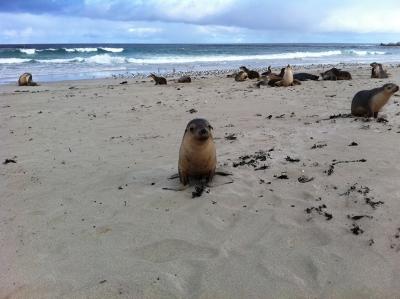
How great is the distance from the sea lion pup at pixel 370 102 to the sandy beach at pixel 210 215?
32 centimetres

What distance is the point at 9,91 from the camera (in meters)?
15.2

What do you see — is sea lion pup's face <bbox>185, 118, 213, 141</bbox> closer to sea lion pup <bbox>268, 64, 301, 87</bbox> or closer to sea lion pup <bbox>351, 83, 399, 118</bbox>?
sea lion pup <bbox>351, 83, 399, 118</bbox>

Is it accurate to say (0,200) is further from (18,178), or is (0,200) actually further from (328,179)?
(328,179)

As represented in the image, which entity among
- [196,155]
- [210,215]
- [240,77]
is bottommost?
[210,215]

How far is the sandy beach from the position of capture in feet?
10.5

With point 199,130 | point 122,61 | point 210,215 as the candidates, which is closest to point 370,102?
point 199,130

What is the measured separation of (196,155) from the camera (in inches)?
194

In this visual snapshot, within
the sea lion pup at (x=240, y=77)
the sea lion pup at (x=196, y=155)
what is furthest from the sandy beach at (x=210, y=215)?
the sea lion pup at (x=240, y=77)

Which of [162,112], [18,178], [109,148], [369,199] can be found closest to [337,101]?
[162,112]

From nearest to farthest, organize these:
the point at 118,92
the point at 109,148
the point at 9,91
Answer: the point at 109,148 < the point at 118,92 < the point at 9,91

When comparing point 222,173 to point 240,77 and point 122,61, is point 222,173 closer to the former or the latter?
point 240,77

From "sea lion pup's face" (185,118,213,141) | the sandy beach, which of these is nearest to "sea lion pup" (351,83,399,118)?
the sandy beach

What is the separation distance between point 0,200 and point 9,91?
1145 cm

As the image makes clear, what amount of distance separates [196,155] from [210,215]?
2.90ft
